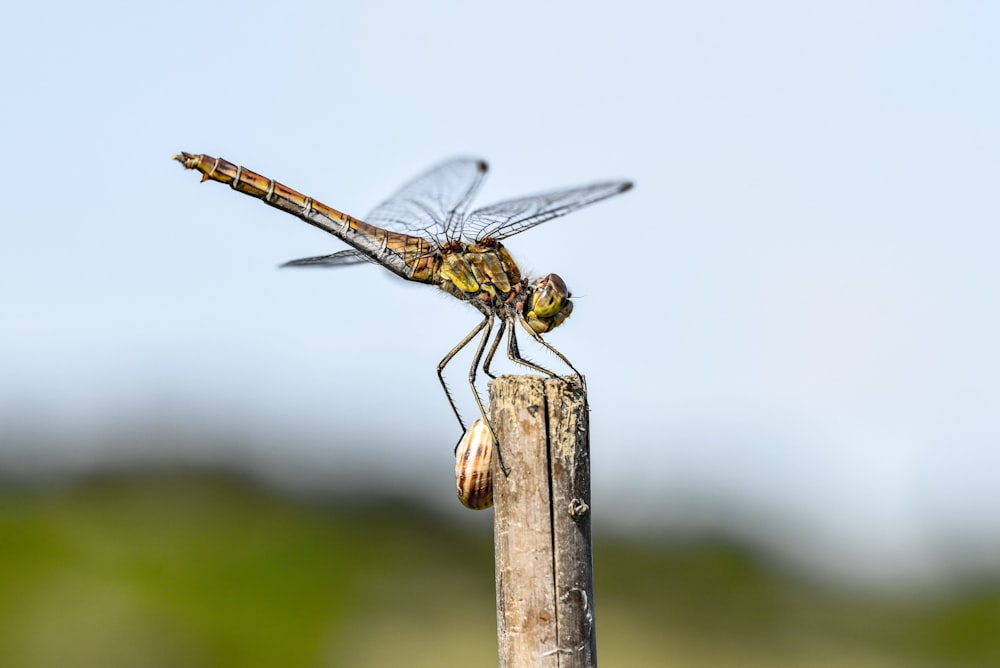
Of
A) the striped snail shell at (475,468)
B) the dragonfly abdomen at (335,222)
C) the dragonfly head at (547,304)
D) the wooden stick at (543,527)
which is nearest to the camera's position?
the wooden stick at (543,527)

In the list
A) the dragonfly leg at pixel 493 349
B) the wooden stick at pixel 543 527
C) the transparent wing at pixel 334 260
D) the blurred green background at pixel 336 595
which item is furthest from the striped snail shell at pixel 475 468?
the blurred green background at pixel 336 595

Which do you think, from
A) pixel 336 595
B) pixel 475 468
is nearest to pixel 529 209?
pixel 475 468

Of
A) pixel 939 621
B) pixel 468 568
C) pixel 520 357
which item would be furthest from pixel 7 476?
pixel 939 621

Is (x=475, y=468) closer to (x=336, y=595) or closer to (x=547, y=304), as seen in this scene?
(x=547, y=304)

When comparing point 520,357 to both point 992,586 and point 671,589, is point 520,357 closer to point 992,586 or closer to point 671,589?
point 671,589

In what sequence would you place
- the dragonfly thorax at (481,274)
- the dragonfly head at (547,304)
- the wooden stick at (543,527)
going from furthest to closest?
the dragonfly thorax at (481,274), the dragonfly head at (547,304), the wooden stick at (543,527)

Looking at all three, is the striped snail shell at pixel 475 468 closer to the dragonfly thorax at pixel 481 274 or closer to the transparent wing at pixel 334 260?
the dragonfly thorax at pixel 481 274

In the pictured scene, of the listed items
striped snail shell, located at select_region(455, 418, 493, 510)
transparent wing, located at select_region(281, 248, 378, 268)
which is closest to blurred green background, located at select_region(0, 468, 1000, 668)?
transparent wing, located at select_region(281, 248, 378, 268)
